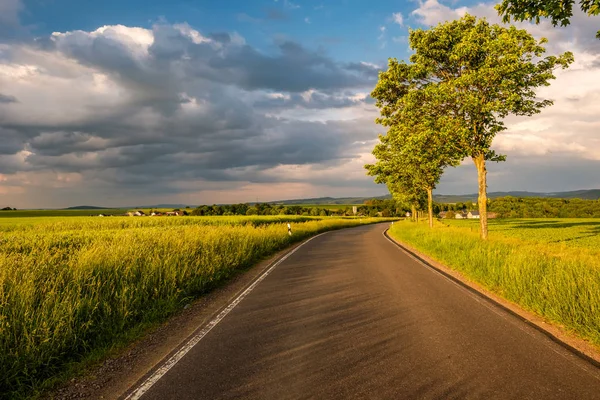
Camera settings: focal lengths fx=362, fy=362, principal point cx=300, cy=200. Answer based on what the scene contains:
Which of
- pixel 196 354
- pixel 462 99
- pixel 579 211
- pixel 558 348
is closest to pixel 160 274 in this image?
pixel 196 354

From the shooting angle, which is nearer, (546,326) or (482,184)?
(546,326)

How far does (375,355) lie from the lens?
15.0 ft

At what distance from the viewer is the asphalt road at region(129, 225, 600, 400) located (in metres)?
3.72

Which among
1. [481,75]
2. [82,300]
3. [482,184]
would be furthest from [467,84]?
[82,300]

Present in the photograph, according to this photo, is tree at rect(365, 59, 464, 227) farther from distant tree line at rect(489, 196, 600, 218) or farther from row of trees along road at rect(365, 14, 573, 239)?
distant tree line at rect(489, 196, 600, 218)

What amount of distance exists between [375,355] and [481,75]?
48.8ft

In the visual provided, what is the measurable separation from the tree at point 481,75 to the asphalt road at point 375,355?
11.1 meters

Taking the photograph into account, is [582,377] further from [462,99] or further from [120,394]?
[462,99]

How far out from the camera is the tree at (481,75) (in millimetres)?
15609

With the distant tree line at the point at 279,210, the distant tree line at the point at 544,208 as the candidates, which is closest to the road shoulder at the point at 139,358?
the distant tree line at the point at 279,210

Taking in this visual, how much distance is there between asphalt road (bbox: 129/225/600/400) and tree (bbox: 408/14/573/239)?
1108 centimetres

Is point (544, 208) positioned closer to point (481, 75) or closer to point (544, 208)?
point (544, 208)

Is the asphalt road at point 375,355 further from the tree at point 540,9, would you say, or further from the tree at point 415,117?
the tree at point 415,117

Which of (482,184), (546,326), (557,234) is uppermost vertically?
(482,184)
